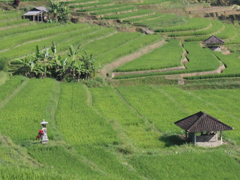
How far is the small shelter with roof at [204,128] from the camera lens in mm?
21297

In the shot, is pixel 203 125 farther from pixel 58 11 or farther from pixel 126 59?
pixel 58 11

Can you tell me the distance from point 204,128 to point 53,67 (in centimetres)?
1627

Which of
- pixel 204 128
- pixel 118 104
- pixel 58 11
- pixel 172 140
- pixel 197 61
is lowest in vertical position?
pixel 197 61

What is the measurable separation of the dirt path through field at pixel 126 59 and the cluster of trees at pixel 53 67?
174cm

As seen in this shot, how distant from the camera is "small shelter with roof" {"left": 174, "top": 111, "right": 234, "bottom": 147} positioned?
21297mm

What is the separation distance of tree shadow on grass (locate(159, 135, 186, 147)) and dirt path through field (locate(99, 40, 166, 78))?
47.7ft

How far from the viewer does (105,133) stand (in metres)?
21.3

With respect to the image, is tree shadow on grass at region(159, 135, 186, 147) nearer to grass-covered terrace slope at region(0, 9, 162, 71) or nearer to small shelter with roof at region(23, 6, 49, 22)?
grass-covered terrace slope at region(0, 9, 162, 71)

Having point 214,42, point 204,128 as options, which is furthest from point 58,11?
point 204,128

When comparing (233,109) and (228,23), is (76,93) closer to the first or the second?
(233,109)

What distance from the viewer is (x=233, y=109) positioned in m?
28.7

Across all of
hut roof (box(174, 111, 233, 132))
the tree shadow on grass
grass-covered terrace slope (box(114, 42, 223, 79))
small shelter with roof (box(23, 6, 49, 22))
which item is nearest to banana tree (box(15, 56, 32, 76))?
grass-covered terrace slope (box(114, 42, 223, 79))

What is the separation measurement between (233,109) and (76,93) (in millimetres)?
10009

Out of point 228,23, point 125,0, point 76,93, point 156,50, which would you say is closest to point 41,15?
point 156,50
